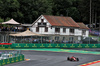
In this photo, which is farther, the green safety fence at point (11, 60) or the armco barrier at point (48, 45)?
the armco barrier at point (48, 45)

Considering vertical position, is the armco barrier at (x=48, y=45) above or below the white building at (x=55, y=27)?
below

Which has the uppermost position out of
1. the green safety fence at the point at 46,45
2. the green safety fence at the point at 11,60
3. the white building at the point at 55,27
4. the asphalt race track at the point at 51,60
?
the white building at the point at 55,27

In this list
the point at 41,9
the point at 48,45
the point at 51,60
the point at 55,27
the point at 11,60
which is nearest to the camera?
the point at 11,60

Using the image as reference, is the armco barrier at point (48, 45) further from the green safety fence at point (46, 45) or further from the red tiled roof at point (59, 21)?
the red tiled roof at point (59, 21)

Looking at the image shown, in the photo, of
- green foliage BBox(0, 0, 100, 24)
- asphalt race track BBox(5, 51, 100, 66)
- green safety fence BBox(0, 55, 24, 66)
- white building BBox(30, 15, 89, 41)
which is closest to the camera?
green safety fence BBox(0, 55, 24, 66)

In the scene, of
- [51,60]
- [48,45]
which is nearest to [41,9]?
[48,45]

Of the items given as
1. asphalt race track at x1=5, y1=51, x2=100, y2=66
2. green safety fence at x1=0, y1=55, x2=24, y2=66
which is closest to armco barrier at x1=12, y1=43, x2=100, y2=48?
asphalt race track at x1=5, y1=51, x2=100, y2=66

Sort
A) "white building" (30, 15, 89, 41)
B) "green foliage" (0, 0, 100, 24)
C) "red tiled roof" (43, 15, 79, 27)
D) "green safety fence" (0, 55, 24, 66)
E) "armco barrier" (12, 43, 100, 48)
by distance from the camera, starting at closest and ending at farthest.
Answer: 1. "green safety fence" (0, 55, 24, 66)
2. "armco barrier" (12, 43, 100, 48)
3. "white building" (30, 15, 89, 41)
4. "red tiled roof" (43, 15, 79, 27)
5. "green foliage" (0, 0, 100, 24)

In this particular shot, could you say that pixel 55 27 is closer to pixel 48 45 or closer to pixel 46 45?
pixel 48 45

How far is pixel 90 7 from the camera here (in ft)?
294

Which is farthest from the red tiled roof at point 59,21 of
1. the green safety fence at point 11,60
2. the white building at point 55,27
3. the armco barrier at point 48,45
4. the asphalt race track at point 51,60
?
the green safety fence at point 11,60

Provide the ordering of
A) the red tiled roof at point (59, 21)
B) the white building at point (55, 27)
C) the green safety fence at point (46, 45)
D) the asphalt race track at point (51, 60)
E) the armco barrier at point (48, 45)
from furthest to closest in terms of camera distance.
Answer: the red tiled roof at point (59, 21), the white building at point (55, 27), the armco barrier at point (48, 45), the green safety fence at point (46, 45), the asphalt race track at point (51, 60)

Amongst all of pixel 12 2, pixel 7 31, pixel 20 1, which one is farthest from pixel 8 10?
pixel 7 31

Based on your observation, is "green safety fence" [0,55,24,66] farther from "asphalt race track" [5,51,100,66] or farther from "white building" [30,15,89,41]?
"white building" [30,15,89,41]
